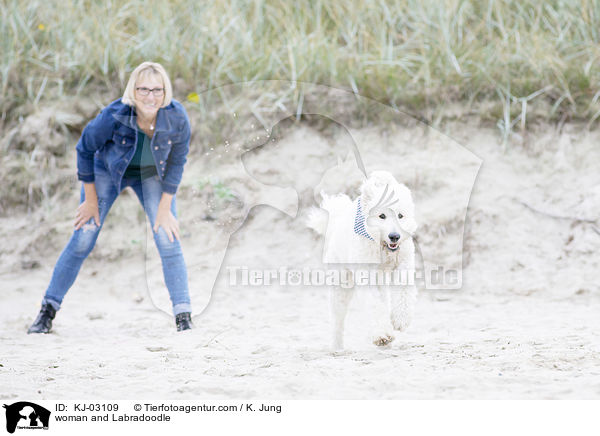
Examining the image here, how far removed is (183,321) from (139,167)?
1.03m

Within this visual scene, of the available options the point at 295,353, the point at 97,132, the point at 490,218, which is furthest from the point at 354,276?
the point at 490,218

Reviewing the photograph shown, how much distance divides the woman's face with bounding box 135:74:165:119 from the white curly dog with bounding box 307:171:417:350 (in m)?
1.14

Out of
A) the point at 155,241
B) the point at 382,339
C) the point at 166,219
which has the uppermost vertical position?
the point at 166,219

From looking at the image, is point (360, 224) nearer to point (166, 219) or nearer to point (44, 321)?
point (166, 219)

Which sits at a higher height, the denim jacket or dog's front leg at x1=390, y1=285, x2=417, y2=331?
the denim jacket

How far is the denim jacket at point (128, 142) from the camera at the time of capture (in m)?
4.18

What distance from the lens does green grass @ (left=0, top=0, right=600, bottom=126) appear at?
6484 mm

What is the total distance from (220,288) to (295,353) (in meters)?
1.75

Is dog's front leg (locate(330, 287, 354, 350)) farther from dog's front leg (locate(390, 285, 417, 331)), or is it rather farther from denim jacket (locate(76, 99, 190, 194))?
denim jacket (locate(76, 99, 190, 194))

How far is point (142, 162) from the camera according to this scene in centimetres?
431

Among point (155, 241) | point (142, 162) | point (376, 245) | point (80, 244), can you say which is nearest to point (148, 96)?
point (142, 162)

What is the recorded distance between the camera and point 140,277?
6074mm

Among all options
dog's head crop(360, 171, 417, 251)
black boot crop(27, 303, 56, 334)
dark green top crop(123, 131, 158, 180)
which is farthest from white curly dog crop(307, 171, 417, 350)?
black boot crop(27, 303, 56, 334)

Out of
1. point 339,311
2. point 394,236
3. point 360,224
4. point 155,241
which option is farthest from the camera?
point 155,241
